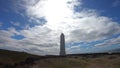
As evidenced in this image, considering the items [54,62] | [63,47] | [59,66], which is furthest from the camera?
[63,47]

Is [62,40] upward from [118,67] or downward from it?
upward

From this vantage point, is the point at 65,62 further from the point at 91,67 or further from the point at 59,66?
the point at 91,67

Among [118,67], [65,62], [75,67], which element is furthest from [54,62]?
[118,67]

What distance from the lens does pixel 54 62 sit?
29.1 metres

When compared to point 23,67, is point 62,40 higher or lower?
higher

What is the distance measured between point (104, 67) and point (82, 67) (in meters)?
3.83

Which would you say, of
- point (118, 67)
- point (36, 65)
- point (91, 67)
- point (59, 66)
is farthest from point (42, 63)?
point (118, 67)

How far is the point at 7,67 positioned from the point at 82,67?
50.6ft

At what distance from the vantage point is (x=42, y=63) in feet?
94.0

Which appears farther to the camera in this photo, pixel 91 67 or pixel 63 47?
pixel 63 47

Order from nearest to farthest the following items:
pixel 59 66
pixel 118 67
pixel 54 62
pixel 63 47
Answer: pixel 118 67
pixel 59 66
pixel 54 62
pixel 63 47

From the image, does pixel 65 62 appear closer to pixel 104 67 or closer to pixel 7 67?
pixel 104 67

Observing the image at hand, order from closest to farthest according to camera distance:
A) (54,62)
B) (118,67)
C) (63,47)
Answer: (118,67), (54,62), (63,47)

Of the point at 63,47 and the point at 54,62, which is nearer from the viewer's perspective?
the point at 54,62
